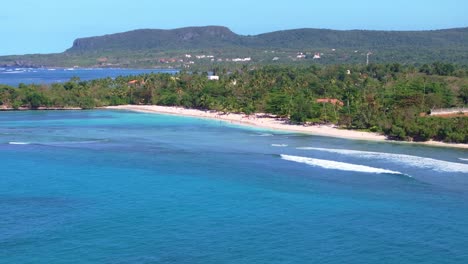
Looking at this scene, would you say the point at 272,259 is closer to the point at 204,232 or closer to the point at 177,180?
the point at 204,232

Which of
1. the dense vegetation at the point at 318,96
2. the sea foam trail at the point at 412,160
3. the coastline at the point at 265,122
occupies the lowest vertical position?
the coastline at the point at 265,122

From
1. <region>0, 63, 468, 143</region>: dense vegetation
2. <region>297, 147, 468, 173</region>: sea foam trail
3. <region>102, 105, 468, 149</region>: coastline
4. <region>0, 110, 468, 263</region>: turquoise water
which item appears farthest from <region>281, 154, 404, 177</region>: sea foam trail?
<region>0, 63, 468, 143</region>: dense vegetation

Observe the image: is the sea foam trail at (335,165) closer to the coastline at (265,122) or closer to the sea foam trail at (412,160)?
the sea foam trail at (412,160)

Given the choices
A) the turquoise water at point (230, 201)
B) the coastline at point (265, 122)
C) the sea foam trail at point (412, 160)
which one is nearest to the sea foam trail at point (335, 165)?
the turquoise water at point (230, 201)

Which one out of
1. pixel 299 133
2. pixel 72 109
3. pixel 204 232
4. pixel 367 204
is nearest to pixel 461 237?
pixel 367 204

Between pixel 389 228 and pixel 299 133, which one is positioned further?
pixel 299 133

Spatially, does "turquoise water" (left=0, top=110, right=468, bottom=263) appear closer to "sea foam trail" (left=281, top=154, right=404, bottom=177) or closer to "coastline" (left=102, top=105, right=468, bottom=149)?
"sea foam trail" (left=281, top=154, right=404, bottom=177)

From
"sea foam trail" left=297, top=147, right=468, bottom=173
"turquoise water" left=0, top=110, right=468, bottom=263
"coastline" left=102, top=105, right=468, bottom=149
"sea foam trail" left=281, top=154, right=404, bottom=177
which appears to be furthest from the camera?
"coastline" left=102, top=105, right=468, bottom=149
